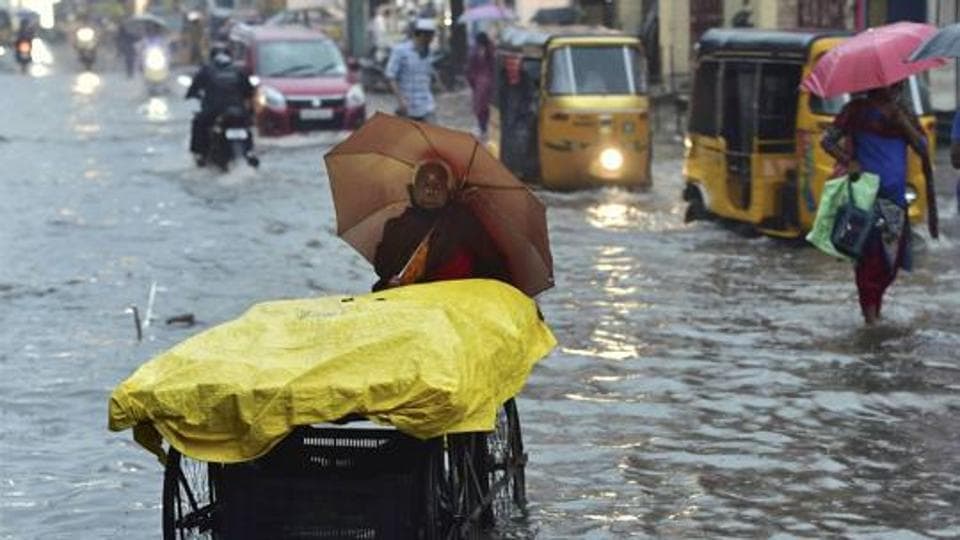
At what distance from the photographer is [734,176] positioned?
1881 cm

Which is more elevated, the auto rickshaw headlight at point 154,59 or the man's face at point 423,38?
the man's face at point 423,38

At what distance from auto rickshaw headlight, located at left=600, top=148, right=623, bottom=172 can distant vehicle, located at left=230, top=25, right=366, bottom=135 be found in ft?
30.8

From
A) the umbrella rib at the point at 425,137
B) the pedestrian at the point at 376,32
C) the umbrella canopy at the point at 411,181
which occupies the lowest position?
the pedestrian at the point at 376,32

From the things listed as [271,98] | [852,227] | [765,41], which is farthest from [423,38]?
[852,227]

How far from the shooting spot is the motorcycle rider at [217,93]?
85.4 feet

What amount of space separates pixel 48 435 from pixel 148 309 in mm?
4412

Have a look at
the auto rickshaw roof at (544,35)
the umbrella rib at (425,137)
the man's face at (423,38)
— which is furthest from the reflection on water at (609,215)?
the umbrella rib at (425,137)

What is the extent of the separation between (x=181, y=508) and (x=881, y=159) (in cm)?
723

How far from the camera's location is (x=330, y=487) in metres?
6.41

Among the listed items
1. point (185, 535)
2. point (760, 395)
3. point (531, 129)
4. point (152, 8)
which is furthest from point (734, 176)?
point (152, 8)

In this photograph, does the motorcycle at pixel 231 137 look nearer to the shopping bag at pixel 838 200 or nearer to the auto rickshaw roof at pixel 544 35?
the auto rickshaw roof at pixel 544 35

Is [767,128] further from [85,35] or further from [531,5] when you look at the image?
[85,35]

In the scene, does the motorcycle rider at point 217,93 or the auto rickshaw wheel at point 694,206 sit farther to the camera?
the motorcycle rider at point 217,93

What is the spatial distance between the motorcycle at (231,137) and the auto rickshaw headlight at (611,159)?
15.8 feet
